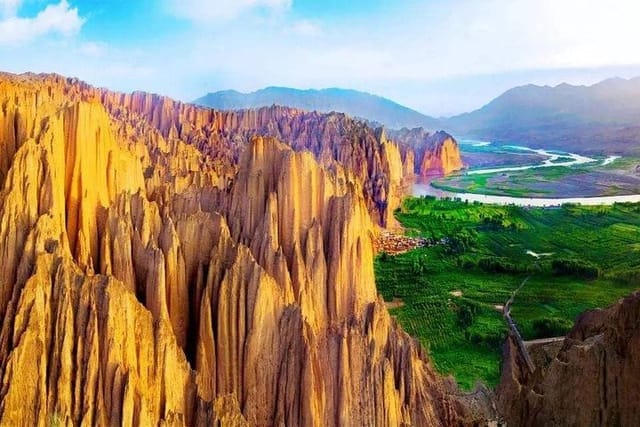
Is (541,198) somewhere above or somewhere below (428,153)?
below

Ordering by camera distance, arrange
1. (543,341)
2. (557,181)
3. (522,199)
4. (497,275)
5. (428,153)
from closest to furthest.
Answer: (543,341) → (497,275) → (522,199) → (557,181) → (428,153)

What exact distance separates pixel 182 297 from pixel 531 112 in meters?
134

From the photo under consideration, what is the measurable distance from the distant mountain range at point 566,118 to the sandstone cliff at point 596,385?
5011 centimetres

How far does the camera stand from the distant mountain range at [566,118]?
76.9m

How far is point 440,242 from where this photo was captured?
147ft

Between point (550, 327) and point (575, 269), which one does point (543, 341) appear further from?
point (575, 269)

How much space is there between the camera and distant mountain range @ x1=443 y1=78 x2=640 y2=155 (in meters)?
76.9

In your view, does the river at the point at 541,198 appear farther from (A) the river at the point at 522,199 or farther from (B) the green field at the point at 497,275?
(B) the green field at the point at 497,275

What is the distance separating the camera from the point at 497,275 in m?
36.0

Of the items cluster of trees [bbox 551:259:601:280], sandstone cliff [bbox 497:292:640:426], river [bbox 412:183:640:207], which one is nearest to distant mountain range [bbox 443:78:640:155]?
river [bbox 412:183:640:207]

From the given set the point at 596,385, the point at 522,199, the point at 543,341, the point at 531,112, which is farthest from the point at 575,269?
the point at 531,112

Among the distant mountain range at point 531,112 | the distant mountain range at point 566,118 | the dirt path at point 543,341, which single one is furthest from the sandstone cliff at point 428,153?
the dirt path at point 543,341

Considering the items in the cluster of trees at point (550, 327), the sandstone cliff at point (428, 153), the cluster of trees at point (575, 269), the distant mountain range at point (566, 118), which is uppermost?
the distant mountain range at point (566, 118)

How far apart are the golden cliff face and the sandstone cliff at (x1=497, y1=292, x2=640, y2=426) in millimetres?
2141
